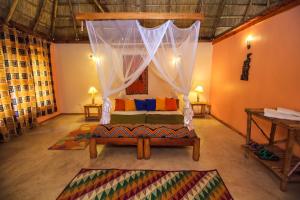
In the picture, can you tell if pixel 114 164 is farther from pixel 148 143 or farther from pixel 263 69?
pixel 263 69

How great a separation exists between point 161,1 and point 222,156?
4.52m

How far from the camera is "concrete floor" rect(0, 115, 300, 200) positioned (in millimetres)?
2287

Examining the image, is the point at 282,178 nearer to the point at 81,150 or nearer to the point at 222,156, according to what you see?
the point at 222,156

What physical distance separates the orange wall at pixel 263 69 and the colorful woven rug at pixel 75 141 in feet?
13.0

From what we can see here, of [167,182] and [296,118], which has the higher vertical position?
[296,118]

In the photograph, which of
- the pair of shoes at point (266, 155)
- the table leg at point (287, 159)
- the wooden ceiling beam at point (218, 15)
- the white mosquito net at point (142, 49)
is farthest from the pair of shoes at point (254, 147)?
the wooden ceiling beam at point (218, 15)

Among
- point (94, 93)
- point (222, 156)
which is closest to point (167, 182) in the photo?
point (222, 156)

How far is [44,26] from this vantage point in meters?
5.27

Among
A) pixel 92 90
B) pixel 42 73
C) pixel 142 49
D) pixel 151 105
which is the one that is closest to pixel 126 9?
pixel 142 49

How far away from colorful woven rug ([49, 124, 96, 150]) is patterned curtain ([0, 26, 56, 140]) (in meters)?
1.31

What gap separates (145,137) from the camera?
3.05 metres

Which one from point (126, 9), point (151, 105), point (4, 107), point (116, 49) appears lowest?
point (151, 105)

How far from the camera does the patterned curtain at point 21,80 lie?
3844 mm

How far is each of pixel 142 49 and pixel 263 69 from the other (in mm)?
2580
